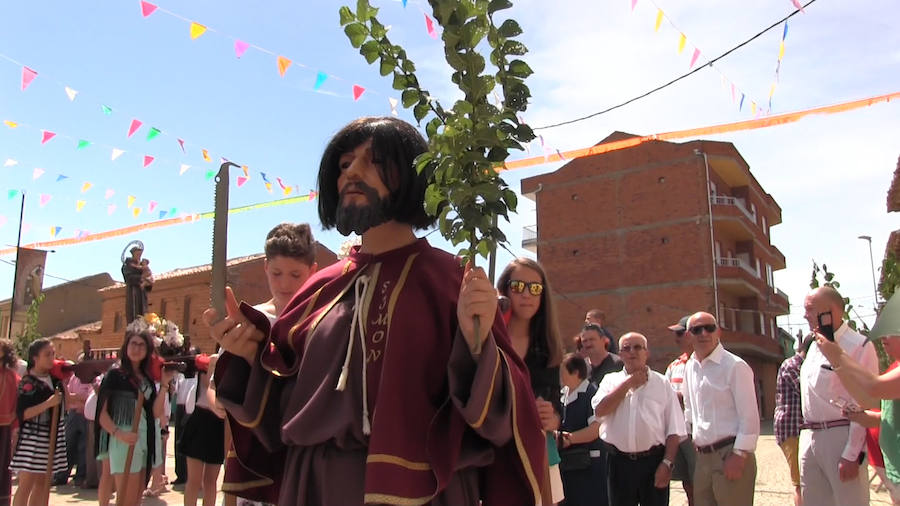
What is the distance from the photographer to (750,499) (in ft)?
18.4

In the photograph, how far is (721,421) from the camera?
577 cm

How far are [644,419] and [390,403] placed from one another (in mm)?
4170

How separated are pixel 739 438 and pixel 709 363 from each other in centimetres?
71

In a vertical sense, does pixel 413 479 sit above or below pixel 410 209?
below

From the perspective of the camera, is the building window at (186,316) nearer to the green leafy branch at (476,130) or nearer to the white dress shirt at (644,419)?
the white dress shirt at (644,419)

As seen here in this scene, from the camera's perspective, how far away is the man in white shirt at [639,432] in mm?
5695

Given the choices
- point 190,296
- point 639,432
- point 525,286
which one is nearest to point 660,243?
point 190,296

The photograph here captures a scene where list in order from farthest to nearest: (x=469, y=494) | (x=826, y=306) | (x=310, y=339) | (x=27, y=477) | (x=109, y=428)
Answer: (x=27, y=477) < (x=109, y=428) < (x=826, y=306) < (x=310, y=339) < (x=469, y=494)

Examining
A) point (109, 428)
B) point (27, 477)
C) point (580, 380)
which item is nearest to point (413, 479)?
point (580, 380)

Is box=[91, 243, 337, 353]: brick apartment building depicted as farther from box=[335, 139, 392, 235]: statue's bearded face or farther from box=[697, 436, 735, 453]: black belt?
box=[335, 139, 392, 235]: statue's bearded face

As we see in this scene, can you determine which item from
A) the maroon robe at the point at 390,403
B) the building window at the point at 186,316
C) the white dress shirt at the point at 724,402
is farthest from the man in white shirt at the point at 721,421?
the building window at the point at 186,316

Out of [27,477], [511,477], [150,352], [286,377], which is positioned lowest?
[27,477]

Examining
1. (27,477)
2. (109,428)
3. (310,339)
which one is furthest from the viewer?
(27,477)

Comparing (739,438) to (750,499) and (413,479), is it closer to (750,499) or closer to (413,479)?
(750,499)
